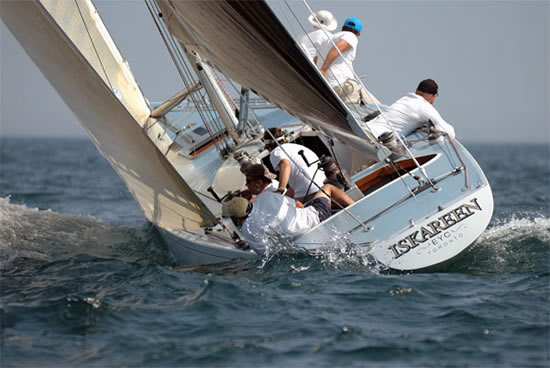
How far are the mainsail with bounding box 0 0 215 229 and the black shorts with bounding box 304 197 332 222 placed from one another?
1047 millimetres

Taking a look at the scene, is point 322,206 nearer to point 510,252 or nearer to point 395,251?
point 395,251

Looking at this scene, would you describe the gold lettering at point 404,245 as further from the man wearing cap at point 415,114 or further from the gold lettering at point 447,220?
the man wearing cap at point 415,114

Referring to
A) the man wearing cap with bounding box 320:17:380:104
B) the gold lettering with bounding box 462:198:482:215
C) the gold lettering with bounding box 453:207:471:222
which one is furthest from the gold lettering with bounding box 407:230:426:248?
the man wearing cap with bounding box 320:17:380:104

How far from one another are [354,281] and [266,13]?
7.53 ft

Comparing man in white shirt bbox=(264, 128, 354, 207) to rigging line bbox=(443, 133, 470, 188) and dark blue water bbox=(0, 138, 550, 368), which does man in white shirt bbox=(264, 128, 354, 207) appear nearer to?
dark blue water bbox=(0, 138, 550, 368)

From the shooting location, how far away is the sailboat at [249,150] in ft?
20.3

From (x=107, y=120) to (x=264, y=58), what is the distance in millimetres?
1897

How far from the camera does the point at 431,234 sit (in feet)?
20.5

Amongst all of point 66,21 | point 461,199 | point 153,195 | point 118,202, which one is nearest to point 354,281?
point 461,199

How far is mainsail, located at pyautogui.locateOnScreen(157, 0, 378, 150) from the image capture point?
600 centimetres

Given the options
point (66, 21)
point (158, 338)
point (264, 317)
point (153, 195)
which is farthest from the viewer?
point (66, 21)

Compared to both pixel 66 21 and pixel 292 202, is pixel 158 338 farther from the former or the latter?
pixel 66 21

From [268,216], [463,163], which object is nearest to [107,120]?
[268,216]

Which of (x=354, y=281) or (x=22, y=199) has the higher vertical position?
(x=22, y=199)
